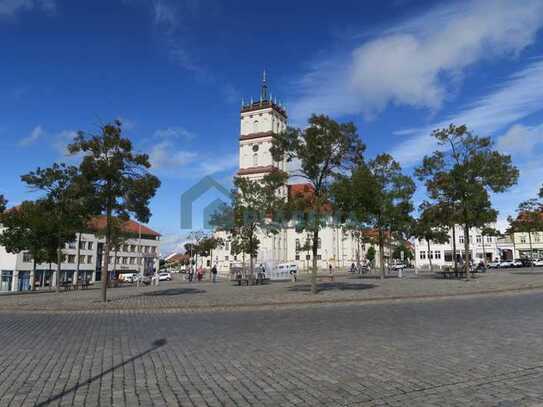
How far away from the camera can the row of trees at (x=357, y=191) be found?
76.8ft

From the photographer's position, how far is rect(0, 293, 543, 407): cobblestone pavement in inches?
229

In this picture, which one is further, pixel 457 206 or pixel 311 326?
pixel 457 206

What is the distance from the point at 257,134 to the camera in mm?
105688

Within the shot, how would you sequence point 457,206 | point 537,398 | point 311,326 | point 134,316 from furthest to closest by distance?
point 457,206, point 134,316, point 311,326, point 537,398

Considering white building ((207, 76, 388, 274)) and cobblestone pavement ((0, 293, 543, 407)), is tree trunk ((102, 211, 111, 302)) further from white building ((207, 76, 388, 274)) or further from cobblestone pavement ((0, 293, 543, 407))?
white building ((207, 76, 388, 274))

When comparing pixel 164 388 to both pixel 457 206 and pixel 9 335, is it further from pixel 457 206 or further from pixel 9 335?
pixel 457 206

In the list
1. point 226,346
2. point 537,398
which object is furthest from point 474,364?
point 226,346

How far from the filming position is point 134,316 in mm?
16031

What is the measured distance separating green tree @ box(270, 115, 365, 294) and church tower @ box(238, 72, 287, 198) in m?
77.8

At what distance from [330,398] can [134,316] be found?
11825 mm

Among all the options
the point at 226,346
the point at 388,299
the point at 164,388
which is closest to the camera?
the point at 164,388

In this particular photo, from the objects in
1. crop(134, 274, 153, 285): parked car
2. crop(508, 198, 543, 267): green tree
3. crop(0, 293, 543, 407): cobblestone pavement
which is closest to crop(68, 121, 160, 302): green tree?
crop(0, 293, 543, 407): cobblestone pavement

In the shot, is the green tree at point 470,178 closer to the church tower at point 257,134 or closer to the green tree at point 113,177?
the green tree at point 113,177

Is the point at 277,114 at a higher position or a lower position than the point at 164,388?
higher
